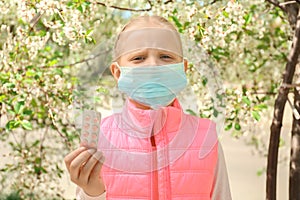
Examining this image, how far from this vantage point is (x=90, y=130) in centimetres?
109

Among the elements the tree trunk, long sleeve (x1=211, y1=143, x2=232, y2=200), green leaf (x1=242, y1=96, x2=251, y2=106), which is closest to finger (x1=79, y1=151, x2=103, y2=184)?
long sleeve (x1=211, y1=143, x2=232, y2=200)

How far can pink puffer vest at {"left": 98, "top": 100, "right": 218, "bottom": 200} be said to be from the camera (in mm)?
1188

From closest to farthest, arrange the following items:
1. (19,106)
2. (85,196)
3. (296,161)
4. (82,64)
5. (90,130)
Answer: (90,130), (85,196), (82,64), (19,106), (296,161)

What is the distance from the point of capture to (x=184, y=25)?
2453 mm

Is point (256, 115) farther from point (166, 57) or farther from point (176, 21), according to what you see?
point (166, 57)

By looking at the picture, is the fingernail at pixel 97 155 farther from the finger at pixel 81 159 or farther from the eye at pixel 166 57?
the eye at pixel 166 57

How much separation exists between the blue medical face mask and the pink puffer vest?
1.1 inches

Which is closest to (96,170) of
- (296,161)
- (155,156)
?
(155,156)

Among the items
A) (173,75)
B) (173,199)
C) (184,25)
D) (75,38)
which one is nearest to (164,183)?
(173,199)

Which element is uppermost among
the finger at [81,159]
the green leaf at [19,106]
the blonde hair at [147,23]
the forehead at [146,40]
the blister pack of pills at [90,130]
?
the green leaf at [19,106]

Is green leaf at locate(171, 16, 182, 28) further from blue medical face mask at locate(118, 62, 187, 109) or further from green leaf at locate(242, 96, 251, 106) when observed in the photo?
blue medical face mask at locate(118, 62, 187, 109)

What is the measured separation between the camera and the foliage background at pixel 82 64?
7.39 feet

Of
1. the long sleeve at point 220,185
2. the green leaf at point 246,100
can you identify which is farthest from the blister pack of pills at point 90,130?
the green leaf at point 246,100

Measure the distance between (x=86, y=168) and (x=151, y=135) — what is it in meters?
0.17
